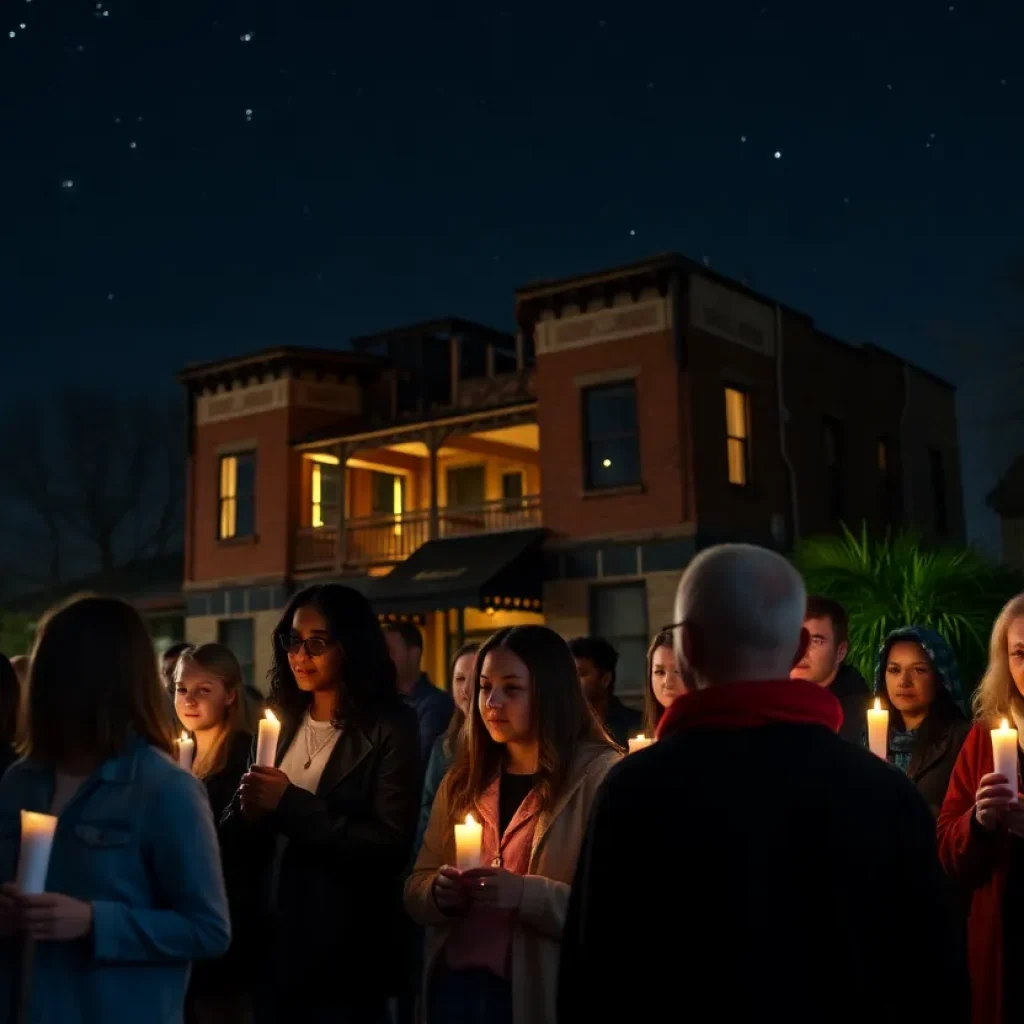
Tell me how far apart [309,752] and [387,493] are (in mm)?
24490

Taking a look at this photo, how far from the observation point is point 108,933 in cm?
280

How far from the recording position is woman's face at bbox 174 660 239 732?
208 inches

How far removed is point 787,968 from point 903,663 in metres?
3.37

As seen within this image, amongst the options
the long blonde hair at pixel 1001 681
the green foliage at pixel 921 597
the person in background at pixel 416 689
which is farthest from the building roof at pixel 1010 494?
the long blonde hair at pixel 1001 681

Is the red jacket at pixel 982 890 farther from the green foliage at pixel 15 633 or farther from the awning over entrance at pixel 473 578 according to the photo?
the green foliage at pixel 15 633

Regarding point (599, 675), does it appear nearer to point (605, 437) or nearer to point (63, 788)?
point (63, 788)

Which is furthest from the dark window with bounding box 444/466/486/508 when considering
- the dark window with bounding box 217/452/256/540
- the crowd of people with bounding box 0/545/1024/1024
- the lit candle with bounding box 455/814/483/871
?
the lit candle with bounding box 455/814/483/871

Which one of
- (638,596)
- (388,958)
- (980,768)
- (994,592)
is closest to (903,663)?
(980,768)

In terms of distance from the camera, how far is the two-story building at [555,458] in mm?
21828

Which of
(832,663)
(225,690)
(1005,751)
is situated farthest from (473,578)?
(1005,751)

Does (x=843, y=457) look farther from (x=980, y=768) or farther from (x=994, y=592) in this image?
(x=980, y=768)

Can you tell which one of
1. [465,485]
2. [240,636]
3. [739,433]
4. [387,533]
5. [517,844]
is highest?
[465,485]

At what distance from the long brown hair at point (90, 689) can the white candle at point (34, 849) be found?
27 cm

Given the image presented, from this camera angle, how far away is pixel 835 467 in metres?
25.4
